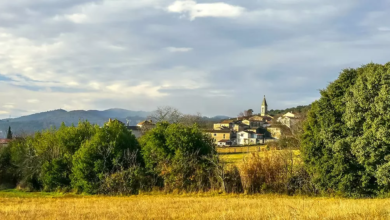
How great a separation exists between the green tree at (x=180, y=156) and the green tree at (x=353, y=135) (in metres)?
7.39

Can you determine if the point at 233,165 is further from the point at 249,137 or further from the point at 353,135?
the point at 249,137

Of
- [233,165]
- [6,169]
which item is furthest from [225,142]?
[233,165]

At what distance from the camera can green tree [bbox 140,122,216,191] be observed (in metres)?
25.4

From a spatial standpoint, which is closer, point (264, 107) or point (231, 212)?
point (231, 212)

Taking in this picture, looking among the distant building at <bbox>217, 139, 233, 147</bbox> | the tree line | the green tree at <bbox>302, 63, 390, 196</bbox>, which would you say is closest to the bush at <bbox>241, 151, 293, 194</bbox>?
the tree line

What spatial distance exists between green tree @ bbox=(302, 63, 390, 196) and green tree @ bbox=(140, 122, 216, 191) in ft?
24.2

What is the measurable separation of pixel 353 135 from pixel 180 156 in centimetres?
1198

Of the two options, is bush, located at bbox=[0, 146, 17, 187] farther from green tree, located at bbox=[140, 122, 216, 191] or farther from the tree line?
green tree, located at bbox=[140, 122, 216, 191]

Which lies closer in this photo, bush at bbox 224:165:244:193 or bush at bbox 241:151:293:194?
bush at bbox 241:151:293:194

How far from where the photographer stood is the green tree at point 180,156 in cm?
2541

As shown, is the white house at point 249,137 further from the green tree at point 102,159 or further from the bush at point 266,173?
the bush at point 266,173

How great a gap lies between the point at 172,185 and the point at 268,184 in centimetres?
684

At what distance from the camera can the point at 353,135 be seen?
20.4 m

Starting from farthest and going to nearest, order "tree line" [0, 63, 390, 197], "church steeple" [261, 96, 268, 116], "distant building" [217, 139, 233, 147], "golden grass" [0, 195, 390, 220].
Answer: "church steeple" [261, 96, 268, 116] < "distant building" [217, 139, 233, 147] < "tree line" [0, 63, 390, 197] < "golden grass" [0, 195, 390, 220]
